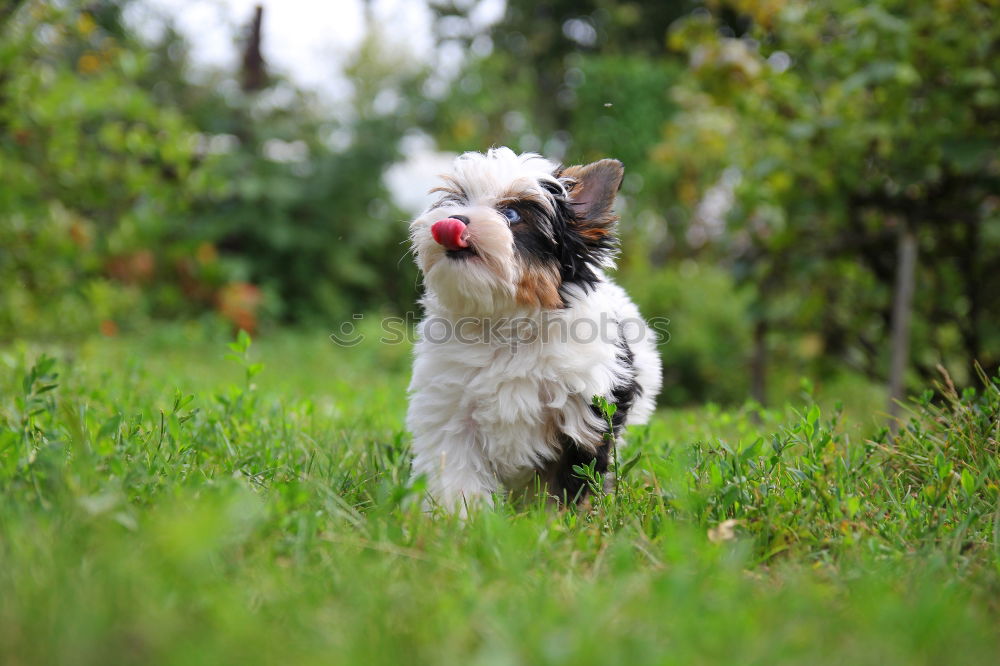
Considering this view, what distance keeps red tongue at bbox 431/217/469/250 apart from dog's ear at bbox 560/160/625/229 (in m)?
0.57

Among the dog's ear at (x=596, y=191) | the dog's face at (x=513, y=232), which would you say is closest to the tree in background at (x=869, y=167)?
the dog's ear at (x=596, y=191)

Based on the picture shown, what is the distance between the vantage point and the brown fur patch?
9.05ft

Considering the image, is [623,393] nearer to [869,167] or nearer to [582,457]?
[582,457]

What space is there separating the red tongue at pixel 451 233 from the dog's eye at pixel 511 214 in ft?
0.72

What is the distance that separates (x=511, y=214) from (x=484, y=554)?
131 cm

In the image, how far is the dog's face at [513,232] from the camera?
8.77 ft

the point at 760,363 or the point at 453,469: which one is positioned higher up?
the point at 453,469

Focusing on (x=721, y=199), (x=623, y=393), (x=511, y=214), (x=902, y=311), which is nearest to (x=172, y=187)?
(x=511, y=214)

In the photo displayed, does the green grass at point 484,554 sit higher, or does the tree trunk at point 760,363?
the green grass at point 484,554

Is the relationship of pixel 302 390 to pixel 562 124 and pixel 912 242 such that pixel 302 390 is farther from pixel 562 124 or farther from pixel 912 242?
pixel 562 124

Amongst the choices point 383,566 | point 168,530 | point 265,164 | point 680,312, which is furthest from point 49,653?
point 265,164

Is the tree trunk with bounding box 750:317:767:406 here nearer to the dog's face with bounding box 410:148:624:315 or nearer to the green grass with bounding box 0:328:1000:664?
the green grass with bounding box 0:328:1000:664

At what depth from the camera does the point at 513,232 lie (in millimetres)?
2799

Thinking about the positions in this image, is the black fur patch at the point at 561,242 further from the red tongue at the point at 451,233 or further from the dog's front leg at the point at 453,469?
the dog's front leg at the point at 453,469
